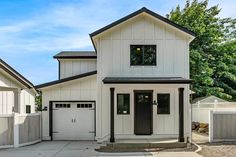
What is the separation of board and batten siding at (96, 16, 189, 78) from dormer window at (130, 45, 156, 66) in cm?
18

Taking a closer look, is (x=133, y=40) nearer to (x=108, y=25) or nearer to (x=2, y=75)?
(x=108, y=25)

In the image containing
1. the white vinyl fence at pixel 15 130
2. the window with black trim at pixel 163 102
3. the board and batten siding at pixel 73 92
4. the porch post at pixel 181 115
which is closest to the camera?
the white vinyl fence at pixel 15 130

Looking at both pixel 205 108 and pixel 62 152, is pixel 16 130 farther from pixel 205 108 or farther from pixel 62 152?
pixel 205 108

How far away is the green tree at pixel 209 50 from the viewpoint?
1355 inches

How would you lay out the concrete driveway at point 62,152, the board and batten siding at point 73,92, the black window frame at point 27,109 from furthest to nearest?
1. the black window frame at point 27,109
2. the board and batten siding at point 73,92
3. the concrete driveway at point 62,152

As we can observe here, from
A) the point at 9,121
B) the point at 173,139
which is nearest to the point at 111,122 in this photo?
the point at 173,139

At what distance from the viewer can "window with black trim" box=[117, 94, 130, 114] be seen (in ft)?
70.3

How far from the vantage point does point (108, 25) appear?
68.9 feet

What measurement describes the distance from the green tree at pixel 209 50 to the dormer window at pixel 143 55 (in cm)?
1315

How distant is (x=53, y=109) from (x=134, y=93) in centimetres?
532

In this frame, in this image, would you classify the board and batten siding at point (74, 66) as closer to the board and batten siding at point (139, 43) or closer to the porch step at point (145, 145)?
the board and batten siding at point (139, 43)

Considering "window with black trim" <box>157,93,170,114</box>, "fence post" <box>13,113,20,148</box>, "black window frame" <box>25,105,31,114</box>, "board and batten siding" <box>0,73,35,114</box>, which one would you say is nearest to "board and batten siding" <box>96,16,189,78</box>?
"window with black trim" <box>157,93,170,114</box>

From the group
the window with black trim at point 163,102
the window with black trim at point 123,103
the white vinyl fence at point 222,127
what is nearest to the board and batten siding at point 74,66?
the window with black trim at point 123,103

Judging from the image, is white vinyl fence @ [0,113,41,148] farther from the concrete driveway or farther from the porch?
the porch
